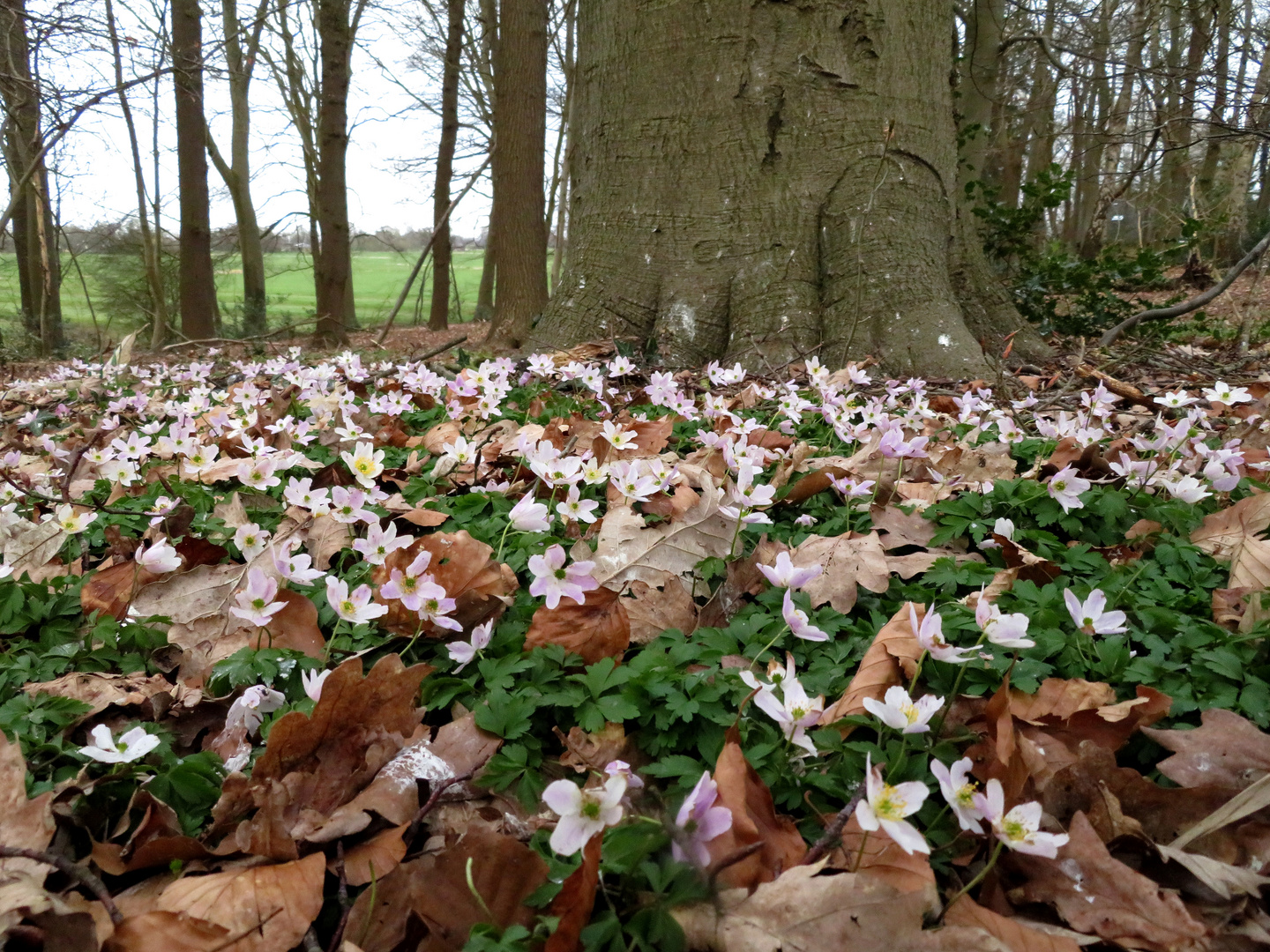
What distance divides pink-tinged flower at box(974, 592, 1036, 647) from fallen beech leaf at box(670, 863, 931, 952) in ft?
1.60

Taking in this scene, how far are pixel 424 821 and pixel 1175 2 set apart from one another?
10.2 metres

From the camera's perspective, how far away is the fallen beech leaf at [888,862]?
1043mm

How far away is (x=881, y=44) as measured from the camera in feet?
14.4

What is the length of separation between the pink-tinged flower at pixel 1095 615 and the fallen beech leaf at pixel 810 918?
2.23ft

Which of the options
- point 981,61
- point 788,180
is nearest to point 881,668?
point 788,180

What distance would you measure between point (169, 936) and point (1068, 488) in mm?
2110

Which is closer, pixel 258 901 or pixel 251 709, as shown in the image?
pixel 258 901

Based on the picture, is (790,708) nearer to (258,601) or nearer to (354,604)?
(354,604)

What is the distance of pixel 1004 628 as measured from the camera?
4.31 feet

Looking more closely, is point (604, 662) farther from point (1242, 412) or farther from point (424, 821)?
point (1242, 412)

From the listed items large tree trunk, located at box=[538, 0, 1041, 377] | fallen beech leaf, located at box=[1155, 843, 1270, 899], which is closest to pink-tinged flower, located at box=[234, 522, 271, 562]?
fallen beech leaf, located at box=[1155, 843, 1270, 899]

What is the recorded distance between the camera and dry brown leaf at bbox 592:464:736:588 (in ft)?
6.20

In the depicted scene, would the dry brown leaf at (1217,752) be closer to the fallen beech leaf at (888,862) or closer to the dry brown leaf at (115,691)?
the fallen beech leaf at (888,862)

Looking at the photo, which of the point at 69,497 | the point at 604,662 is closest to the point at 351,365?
the point at 69,497
